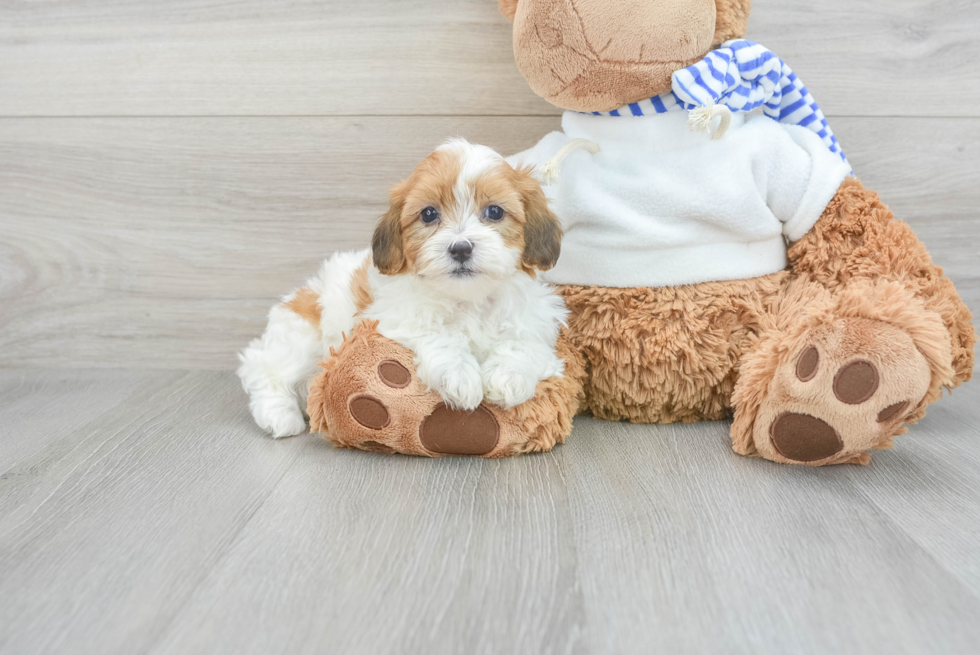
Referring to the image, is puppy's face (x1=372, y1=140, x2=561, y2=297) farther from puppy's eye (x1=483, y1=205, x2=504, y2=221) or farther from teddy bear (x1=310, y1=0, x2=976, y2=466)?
teddy bear (x1=310, y1=0, x2=976, y2=466)

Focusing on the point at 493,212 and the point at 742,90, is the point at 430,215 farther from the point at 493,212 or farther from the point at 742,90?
the point at 742,90

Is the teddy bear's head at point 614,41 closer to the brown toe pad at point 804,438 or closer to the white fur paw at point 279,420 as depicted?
the brown toe pad at point 804,438

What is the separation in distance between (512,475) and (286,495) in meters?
0.41

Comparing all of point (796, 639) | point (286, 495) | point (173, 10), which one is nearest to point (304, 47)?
point (173, 10)

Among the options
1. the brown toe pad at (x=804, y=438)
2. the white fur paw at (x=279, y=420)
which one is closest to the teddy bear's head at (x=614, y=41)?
the brown toe pad at (x=804, y=438)

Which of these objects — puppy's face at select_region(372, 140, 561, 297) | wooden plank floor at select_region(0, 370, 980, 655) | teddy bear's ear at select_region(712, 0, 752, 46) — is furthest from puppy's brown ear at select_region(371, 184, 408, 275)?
teddy bear's ear at select_region(712, 0, 752, 46)

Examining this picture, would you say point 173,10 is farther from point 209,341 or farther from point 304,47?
point 209,341

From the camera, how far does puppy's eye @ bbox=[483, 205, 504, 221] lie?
1.38m

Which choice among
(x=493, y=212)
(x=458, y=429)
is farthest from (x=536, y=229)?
(x=458, y=429)

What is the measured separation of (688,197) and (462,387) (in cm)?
62

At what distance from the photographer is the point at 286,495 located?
1.30 meters

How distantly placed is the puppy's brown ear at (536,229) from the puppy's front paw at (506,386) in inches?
8.6

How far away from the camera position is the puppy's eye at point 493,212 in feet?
4.51

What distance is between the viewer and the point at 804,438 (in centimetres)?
132
